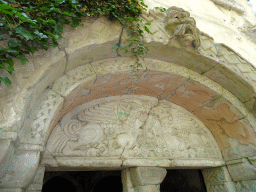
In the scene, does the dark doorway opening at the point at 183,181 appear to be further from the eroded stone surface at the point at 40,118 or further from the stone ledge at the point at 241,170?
the eroded stone surface at the point at 40,118

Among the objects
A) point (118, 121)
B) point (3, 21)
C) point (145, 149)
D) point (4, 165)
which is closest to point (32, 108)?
point (4, 165)

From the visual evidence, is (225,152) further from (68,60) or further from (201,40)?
(68,60)

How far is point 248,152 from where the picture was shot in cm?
255

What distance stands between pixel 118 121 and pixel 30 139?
4.06 feet

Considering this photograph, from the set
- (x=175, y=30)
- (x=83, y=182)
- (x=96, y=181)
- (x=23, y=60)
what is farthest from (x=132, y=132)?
(x=83, y=182)

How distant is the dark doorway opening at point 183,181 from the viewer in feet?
12.3

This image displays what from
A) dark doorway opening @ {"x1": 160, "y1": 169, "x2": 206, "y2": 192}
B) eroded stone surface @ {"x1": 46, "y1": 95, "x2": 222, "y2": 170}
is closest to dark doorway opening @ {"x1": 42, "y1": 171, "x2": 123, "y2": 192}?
dark doorway opening @ {"x1": 160, "y1": 169, "x2": 206, "y2": 192}

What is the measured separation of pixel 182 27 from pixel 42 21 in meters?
1.47

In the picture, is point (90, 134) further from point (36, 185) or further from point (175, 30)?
point (175, 30)

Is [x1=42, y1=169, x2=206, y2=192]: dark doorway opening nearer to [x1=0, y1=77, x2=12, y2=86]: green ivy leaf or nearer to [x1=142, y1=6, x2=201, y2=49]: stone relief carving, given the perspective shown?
[x1=142, y1=6, x2=201, y2=49]: stone relief carving

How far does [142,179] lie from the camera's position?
→ 7.05 feet

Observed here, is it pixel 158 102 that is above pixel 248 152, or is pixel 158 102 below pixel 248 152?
above

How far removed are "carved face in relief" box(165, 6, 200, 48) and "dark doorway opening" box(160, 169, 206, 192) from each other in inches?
110

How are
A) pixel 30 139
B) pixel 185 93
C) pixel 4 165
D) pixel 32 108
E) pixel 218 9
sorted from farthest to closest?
pixel 218 9
pixel 185 93
pixel 32 108
pixel 30 139
pixel 4 165
